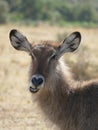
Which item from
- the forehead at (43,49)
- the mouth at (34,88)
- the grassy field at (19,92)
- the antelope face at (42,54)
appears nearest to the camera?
the mouth at (34,88)

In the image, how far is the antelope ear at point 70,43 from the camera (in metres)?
9.95

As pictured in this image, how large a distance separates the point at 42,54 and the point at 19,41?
30.4 inches

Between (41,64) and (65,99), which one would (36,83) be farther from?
(65,99)

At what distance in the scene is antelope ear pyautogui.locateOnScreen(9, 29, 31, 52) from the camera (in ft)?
33.1

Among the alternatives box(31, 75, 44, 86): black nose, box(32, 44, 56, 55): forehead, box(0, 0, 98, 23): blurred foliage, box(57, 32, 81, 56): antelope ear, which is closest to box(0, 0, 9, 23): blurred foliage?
box(0, 0, 98, 23): blurred foliage

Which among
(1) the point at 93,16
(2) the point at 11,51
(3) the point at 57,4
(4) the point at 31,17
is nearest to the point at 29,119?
(2) the point at 11,51

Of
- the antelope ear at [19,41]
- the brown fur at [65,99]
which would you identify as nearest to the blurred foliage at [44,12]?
the antelope ear at [19,41]

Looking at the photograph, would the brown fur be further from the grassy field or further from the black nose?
the grassy field

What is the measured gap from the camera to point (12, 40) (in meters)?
10.4

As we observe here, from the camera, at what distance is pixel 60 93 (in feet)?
31.9

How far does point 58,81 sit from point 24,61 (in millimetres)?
15415

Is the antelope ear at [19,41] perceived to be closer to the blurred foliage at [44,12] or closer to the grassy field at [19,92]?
the grassy field at [19,92]

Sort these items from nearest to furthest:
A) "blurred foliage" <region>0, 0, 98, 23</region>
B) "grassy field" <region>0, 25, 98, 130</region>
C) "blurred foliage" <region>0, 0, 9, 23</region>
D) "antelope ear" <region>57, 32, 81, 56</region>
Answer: "antelope ear" <region>57, 32, 81, 56</region> → "grassy field" <region>0, 25, 98, 130</region> → "blurred foliage" <region>0, 0, 9, 23</region> → "blurred foliage" <region>0, 0, 98, 23</region>

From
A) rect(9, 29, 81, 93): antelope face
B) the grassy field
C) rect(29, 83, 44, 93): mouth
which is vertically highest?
rect(9, 29, 81, 93): antelope face
